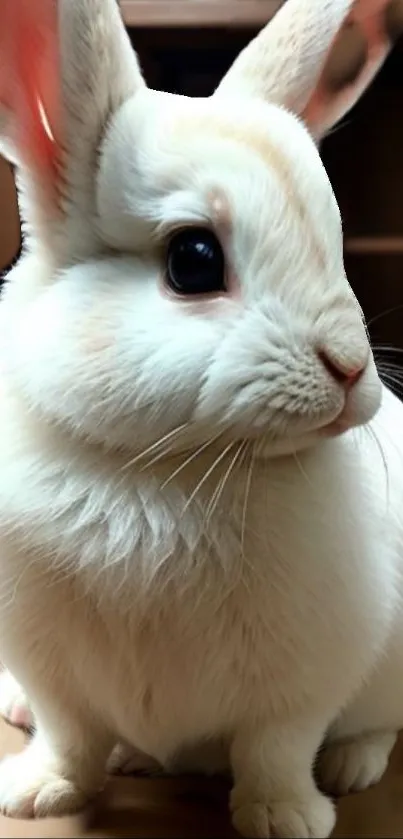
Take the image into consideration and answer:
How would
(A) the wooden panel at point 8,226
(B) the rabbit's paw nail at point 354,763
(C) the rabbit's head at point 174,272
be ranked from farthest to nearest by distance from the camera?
(A) the wooden panel at point 8,226
(B) the rabbit's paw nail at point 354,763
(C) the rabbit's head at point 174,272

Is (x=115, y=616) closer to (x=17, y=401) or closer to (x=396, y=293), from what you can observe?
(x=17, y=401)

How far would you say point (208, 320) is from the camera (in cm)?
72

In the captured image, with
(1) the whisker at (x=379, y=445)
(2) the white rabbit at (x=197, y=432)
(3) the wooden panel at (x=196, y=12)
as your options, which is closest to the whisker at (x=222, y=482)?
(2) the white rabbit at (x=197, y=432)

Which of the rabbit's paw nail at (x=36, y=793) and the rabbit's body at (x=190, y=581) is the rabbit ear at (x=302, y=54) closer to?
the rabbit's body at (x=190, y=581)

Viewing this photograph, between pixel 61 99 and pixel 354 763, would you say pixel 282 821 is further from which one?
pixel 61 99

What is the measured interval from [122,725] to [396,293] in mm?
921

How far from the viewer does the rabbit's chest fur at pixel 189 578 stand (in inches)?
31.2

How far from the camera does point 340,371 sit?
72 centimetres

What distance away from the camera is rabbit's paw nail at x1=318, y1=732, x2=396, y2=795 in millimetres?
989

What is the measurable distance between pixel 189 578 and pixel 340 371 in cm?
18

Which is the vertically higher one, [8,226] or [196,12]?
[196,12]

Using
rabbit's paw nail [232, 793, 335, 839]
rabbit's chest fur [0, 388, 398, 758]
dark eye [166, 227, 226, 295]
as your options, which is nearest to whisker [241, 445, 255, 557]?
rabbit's chest fur [0, 388, 398, 758]

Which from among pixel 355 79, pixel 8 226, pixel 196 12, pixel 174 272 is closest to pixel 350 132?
pixel 196 12

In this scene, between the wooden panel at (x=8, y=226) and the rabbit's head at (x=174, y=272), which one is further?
the wooden panel at (x=8, y=226)
